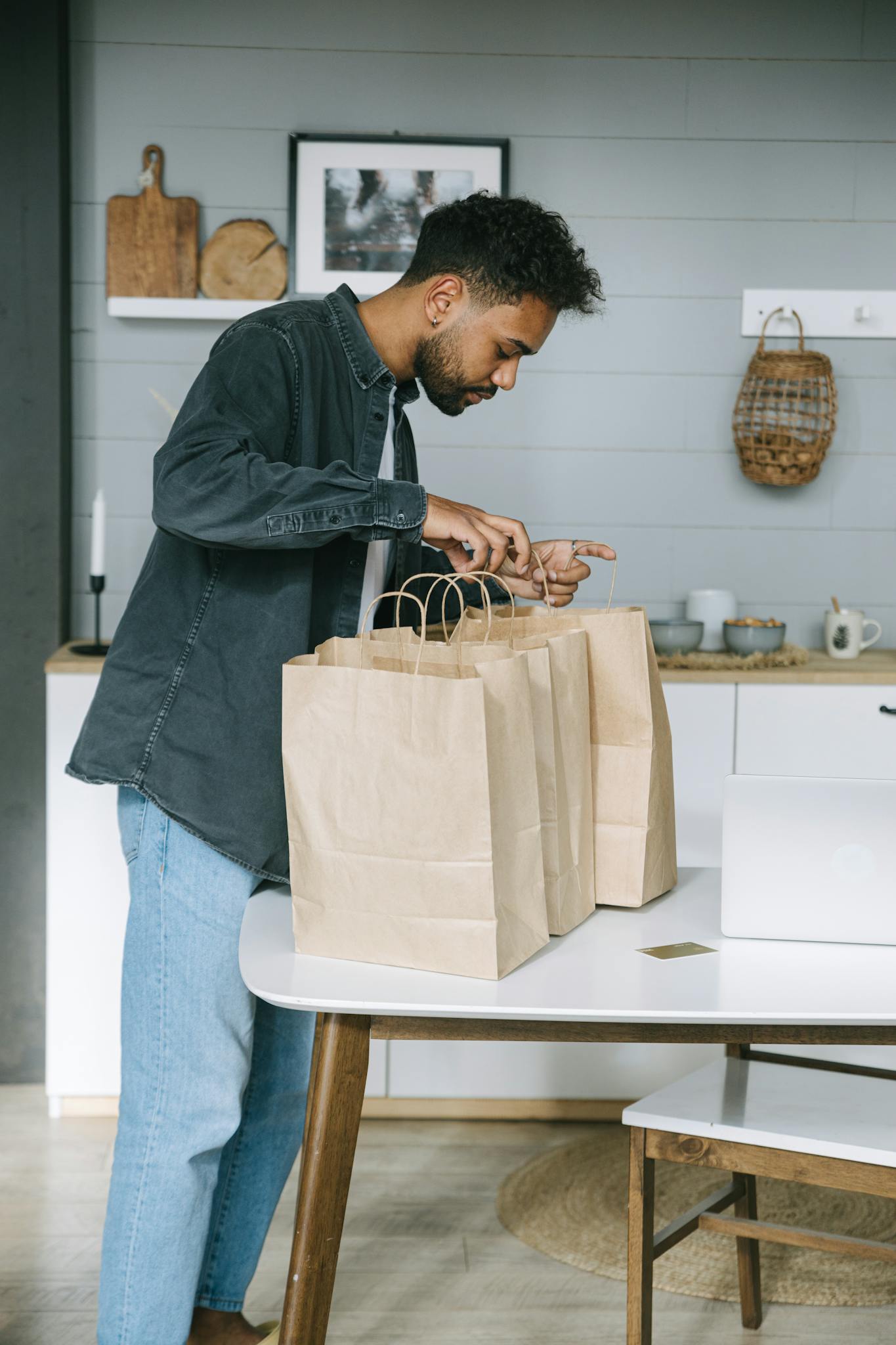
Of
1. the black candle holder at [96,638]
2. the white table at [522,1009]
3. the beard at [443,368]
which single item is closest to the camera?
the white table at [522,1009]

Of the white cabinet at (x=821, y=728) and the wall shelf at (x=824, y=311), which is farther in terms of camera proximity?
the wall shelf at (x=824, y=311)

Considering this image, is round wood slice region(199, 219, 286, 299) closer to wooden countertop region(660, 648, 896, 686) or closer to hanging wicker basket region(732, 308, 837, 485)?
hanging wicker basket region(732, 308, 837, 485)

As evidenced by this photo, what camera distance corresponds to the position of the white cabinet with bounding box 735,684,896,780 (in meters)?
2.63

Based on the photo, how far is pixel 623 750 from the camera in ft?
4.79

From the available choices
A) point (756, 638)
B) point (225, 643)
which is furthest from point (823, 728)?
point (225, 643)

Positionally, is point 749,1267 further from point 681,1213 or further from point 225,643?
point 225,643

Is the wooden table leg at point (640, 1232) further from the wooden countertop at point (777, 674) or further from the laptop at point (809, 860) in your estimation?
the wooden countertop at point (777, 674)

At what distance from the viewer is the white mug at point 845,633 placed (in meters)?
2.84

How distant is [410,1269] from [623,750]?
1164 millimetres

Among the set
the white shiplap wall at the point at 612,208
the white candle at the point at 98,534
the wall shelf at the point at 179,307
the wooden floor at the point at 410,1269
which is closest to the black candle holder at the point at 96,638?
the white candle at the point at 98,534

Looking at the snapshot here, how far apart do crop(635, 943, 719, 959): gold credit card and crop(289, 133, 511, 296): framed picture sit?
6.43ft

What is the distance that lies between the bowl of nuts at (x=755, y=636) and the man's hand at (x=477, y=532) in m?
1.39

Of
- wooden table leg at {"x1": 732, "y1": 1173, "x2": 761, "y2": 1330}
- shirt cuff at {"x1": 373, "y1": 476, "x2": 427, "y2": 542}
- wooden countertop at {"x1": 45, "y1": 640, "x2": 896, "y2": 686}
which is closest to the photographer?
shirt cuff at {"x1": 373, "y1": 476, "x2": 427, "y2": 542}

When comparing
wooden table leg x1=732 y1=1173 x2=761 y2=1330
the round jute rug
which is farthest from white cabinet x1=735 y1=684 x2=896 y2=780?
wooden table leg x1=732 y1=1173 x2=761 y2=1330
